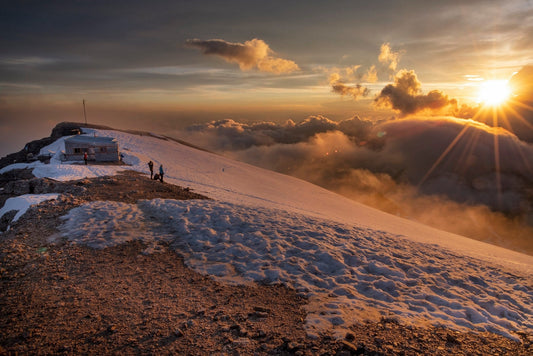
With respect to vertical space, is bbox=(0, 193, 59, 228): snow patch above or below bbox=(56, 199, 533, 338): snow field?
above

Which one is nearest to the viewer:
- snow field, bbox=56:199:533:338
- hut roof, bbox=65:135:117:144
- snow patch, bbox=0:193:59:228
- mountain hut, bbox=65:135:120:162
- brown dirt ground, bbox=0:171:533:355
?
brown dirt ground, bbox=0:171:533:355

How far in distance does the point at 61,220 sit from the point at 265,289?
981cm

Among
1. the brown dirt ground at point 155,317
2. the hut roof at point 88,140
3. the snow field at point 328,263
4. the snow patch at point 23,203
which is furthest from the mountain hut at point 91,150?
the brown dirt ground at point 155,317

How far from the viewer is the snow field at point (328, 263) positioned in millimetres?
8047

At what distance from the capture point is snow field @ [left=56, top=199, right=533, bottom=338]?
8.05 metres

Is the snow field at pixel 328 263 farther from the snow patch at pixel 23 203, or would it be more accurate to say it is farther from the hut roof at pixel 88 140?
the hut roof at pixel 88 140

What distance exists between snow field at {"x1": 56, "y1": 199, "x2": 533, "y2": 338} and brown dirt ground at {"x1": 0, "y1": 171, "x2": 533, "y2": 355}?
0.57 m

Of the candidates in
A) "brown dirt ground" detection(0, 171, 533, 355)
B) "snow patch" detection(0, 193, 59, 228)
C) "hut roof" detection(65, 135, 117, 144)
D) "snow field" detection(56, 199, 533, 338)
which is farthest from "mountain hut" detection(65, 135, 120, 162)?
"brown dirt ground" detection(0, 171, 533, 355)

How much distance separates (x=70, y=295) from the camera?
7.37 metres

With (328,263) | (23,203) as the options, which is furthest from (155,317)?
(23,203)

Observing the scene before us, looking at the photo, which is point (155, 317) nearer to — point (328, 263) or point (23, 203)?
point (328, 263)

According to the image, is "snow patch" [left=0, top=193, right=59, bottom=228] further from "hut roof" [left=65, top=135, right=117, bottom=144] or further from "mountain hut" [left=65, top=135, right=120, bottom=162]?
"hut roof" [left=65, top=135, right=117, bottom=144]

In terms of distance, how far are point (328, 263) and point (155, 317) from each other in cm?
637

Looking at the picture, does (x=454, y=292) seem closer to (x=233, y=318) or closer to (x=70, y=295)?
(x=233, y=318)
